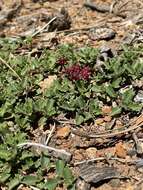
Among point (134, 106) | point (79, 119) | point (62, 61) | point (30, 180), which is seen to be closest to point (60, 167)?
point (30, 180)

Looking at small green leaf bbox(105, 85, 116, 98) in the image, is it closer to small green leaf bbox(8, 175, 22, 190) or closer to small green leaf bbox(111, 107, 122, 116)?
small green leaf bbox(111, 107, 122, 116)

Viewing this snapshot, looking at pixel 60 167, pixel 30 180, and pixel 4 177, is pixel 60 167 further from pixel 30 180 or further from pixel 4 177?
pixel 4 177

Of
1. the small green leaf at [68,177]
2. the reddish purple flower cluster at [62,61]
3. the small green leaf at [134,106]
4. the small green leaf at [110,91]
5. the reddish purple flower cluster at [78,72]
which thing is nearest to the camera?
the small green leaf at [68,177]

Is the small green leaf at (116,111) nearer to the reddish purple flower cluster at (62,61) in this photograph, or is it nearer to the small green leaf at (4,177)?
the reddish purple flower cluster at (62,61)

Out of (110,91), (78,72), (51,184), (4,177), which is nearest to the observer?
(51,184)

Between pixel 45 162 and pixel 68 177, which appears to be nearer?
pixel 68 177

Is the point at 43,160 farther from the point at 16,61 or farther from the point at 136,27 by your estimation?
the point at 136,27

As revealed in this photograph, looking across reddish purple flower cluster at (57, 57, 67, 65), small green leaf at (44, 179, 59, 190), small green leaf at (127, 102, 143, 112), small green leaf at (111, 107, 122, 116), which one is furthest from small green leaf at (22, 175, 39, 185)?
reddish purple flower cluster at (57, 57, 67, 65)

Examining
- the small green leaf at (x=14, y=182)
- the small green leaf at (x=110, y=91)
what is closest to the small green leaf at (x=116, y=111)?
the small green leaf at (x=110, y=91)

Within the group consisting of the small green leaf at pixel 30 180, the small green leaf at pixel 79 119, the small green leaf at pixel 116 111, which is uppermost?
the small green leaf at pixel 116 111
